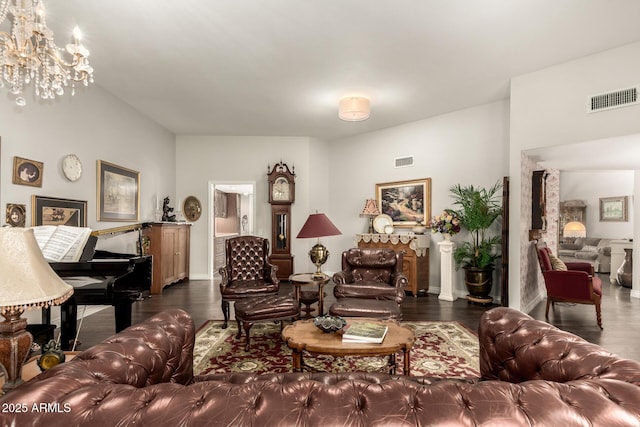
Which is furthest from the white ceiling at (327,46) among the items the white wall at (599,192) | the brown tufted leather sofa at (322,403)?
the white wall at (599,192)

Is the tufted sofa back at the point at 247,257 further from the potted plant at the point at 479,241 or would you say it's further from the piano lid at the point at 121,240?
the potted plant at the point at 479,241

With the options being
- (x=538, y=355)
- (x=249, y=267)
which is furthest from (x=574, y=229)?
(x=538, y=355)

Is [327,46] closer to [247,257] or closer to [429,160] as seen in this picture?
[247,257]

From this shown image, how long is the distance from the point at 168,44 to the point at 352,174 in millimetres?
4452

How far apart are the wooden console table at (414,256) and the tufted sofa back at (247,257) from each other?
7.58ft

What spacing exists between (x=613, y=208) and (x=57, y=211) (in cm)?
1185

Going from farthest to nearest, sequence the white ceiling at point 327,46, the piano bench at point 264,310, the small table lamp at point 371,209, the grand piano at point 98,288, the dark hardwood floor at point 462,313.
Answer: the small table lamp at point 371,209
the dark hardwood floor at point 462,313
the piano bench at point 264,310
the white ceiling at point 327,46
the grand piano at point 98,288

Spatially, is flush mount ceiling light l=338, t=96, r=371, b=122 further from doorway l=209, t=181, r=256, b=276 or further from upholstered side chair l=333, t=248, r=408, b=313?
doorway l=209, t=181, r=256, b=276

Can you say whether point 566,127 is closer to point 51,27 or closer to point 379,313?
point 379,313

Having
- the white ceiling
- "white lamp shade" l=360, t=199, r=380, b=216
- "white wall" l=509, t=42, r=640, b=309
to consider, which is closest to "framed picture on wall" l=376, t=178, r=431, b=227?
"white lamp shade" l=360, t=199, r=380, b=216

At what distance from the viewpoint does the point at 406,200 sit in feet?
20.7

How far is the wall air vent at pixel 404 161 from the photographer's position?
6293 mm

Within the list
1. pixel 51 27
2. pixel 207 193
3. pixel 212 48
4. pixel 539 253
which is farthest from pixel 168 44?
pixel 539 253

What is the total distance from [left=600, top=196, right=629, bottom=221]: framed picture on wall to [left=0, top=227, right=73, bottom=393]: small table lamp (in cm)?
1141
